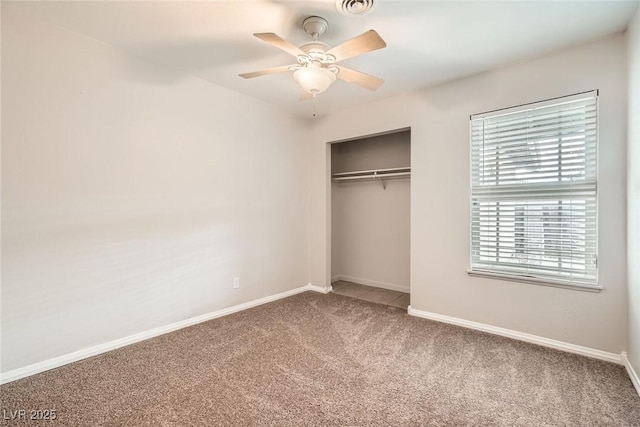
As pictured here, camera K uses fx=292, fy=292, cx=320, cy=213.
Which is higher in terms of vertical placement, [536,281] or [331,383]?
[536,281]

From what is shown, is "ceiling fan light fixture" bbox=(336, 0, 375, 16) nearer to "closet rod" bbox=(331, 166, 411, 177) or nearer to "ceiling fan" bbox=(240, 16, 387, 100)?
"ceiling fan" bbox=(240, 16, 387, 100)

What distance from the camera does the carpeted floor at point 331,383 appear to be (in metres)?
1.68

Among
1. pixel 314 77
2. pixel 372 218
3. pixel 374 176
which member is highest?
pixel 314 77

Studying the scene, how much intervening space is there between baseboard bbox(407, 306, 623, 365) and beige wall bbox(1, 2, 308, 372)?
2039 millimetres

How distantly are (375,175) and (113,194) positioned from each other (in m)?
3.11

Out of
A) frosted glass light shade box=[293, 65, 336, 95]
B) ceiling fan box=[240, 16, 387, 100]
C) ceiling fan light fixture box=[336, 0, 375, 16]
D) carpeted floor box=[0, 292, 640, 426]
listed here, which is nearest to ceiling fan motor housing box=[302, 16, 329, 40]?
ceiling fan box=[240, 16, 387, 100]

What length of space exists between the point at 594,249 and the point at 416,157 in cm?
173

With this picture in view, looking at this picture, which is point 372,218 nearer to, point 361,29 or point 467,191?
point 467,191

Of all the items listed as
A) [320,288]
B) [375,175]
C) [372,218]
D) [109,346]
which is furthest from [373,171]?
[109,346]

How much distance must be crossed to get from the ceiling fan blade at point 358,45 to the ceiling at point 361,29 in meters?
0.32

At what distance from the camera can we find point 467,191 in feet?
9.71

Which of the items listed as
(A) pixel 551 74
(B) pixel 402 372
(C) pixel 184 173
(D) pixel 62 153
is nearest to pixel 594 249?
(A) pixel 551 74

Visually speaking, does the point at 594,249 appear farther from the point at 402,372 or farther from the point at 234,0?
the point at 234,0

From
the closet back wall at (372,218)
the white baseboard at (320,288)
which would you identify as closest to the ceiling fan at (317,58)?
the closet back wall at (372,218)
